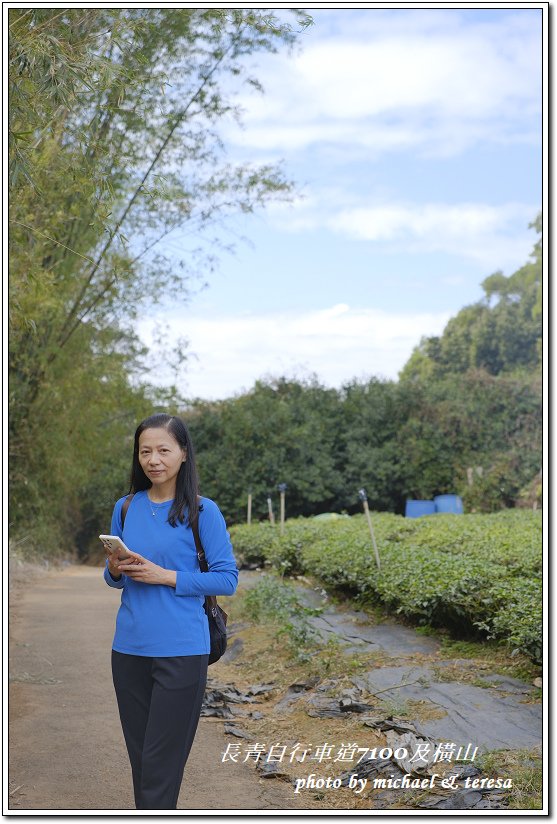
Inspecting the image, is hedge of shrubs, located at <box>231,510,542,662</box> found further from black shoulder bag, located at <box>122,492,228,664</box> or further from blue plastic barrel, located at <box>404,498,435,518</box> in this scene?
blue plastic barrel, located at <box>404,498,435,518</box>

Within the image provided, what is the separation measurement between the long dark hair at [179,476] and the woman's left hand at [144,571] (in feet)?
0.43

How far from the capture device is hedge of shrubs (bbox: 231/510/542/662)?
498 centimetres

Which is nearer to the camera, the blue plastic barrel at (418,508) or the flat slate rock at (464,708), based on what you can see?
the flat slate rock at (464,708)

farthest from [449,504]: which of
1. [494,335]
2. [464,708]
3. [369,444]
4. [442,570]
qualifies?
[464,708]

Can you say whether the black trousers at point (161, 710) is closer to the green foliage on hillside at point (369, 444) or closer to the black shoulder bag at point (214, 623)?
the black shoulder bag at point (214, 623)

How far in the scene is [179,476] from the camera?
93.2 inches

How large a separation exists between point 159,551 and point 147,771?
0.52 metres

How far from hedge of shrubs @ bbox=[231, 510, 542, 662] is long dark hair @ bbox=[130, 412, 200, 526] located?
2699mm

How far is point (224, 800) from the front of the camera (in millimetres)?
3264

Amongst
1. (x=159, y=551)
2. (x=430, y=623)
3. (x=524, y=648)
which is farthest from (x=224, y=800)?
(x=430, y=623)

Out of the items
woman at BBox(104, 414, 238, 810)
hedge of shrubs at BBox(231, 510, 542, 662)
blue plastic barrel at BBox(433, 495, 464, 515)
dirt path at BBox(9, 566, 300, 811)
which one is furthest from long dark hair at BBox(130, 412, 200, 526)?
blue plastic barrel at BBox(433, 495, 464, 515)

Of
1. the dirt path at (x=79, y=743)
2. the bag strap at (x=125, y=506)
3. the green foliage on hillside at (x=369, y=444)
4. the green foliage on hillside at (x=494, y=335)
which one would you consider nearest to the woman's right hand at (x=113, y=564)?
the bag strap at (x=125, y=506)

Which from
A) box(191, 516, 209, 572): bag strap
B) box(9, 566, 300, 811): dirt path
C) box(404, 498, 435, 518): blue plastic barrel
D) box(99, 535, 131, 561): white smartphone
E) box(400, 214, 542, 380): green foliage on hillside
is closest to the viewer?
box(99, 535, 131, 561): white smartphone

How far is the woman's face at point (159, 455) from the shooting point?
2305mm
